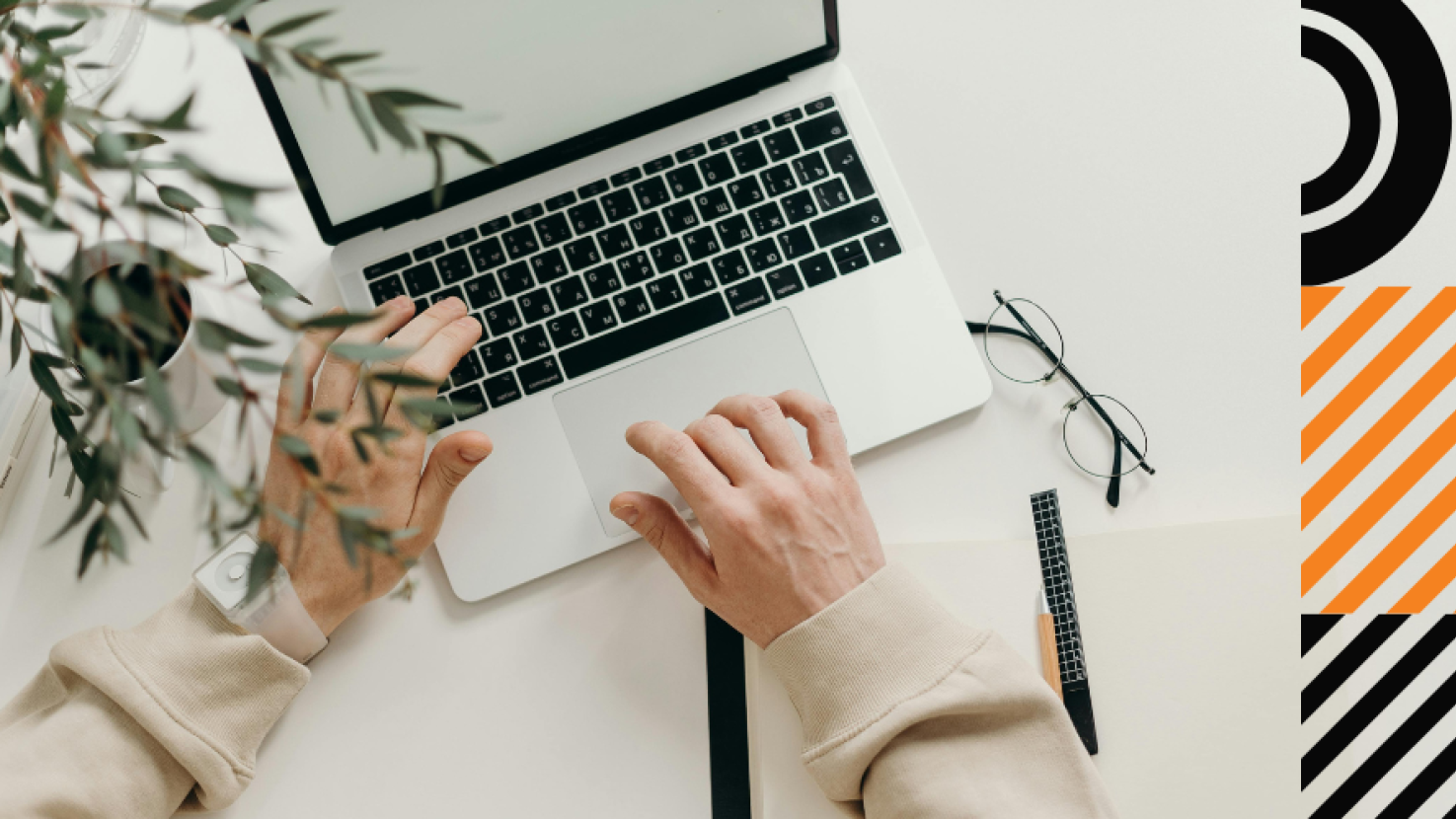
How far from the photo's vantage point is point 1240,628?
0.84m

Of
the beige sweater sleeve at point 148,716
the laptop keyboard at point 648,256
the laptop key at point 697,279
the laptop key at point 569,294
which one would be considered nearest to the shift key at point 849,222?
the laptop keyboard at point 648,256

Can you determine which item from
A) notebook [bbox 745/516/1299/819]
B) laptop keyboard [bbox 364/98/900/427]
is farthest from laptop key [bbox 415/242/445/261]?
notebook [bbox 745/516/1299/819]

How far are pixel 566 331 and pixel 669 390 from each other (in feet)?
0.35

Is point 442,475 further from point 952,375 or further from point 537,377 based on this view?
point 952,375

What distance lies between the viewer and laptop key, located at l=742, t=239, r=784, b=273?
90 centimetres

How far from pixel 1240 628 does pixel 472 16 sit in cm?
82

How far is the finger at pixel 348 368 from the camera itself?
84 centimetres

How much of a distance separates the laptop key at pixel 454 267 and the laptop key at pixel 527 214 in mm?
57

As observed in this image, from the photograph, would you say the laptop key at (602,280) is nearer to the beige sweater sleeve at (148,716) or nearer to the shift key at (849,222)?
the shift key at (849,222)

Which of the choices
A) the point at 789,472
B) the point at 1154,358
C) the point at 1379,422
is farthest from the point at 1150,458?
the point at 789,472

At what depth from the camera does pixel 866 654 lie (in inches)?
30.8

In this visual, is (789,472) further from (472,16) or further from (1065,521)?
(472,16)

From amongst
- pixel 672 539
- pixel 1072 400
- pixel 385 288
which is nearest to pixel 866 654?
pixel 672 539

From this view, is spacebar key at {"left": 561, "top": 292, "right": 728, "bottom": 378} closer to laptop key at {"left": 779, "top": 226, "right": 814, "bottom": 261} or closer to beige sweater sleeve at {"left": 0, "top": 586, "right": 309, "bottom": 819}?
laptop key at {"left": 779, "top": 226, "right": 814, "bottom": 261}
